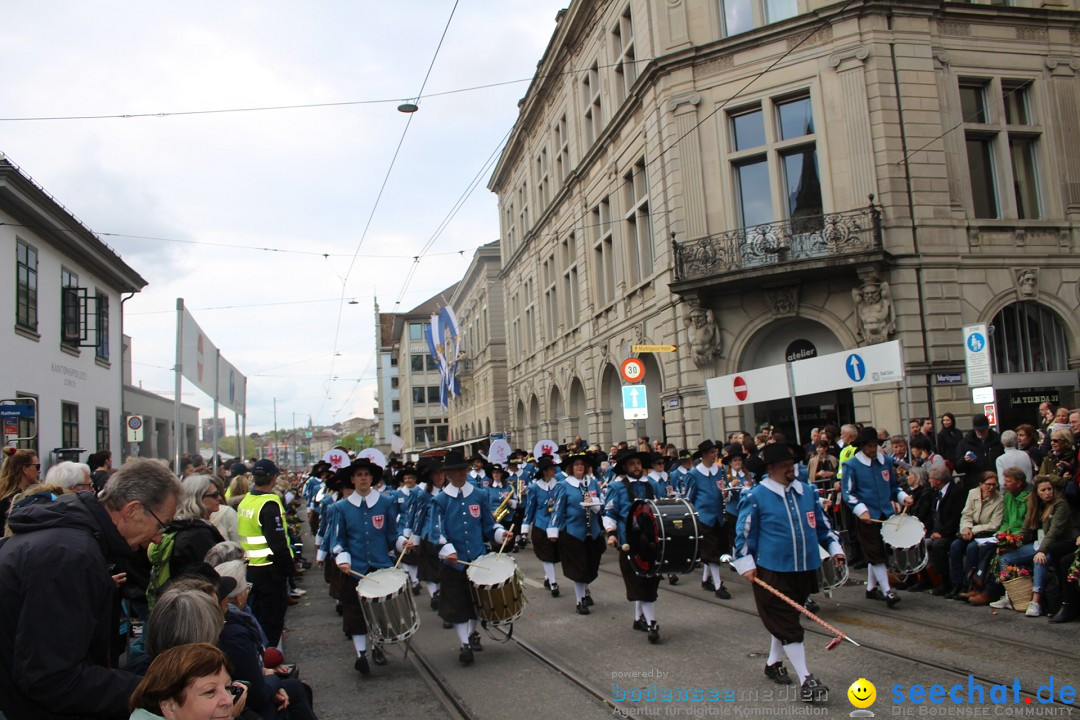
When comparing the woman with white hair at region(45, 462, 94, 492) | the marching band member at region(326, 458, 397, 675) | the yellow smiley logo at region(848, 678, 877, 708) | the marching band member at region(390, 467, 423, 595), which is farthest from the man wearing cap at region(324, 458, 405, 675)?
the yellow smiley logo at region(848, 678, 877, 708)

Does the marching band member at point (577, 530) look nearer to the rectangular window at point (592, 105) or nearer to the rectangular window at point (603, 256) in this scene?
the rectangular window at point (603, 256)

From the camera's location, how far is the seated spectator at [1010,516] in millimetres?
9695

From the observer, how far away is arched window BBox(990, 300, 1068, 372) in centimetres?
2058

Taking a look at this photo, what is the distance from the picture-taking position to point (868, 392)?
19469 mm

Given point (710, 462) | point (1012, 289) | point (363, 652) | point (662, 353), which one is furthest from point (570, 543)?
point (1012, 289)

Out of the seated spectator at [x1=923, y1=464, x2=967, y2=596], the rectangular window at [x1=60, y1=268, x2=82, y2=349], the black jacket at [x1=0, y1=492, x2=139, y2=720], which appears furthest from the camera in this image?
the rectangular window at [x1=60, y1=268, x2=82, y2=349]

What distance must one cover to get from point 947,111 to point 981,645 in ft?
55.1

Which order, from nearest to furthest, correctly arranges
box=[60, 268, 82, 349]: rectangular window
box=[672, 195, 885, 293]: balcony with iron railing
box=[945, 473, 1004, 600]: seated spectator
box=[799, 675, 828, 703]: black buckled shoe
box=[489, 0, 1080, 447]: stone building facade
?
box=[799, 675, 828, 703]: black buckled shoe
box=[945, 473, 1004, 600]: seated spectator
box=[672, 195, 885, 293]: balcony with iron railing
box=[489, 0, 1080, 447]: stone building facade
box=[60, 268, 82, 349]: rectangular window

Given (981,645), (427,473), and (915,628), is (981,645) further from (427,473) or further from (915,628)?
(427,473)

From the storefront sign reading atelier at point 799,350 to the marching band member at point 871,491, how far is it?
36.7ft

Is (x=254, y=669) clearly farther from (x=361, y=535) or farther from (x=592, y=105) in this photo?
(x=592, y=105)

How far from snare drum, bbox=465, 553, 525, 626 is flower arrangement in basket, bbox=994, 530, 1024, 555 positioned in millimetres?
5538

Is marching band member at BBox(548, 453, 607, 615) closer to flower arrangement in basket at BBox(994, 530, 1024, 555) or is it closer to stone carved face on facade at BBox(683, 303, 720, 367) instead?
flower arrangement in basket at BBox(994, 530, 1024, 555)

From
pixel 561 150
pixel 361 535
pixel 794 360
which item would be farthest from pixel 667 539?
pixel 561 150
